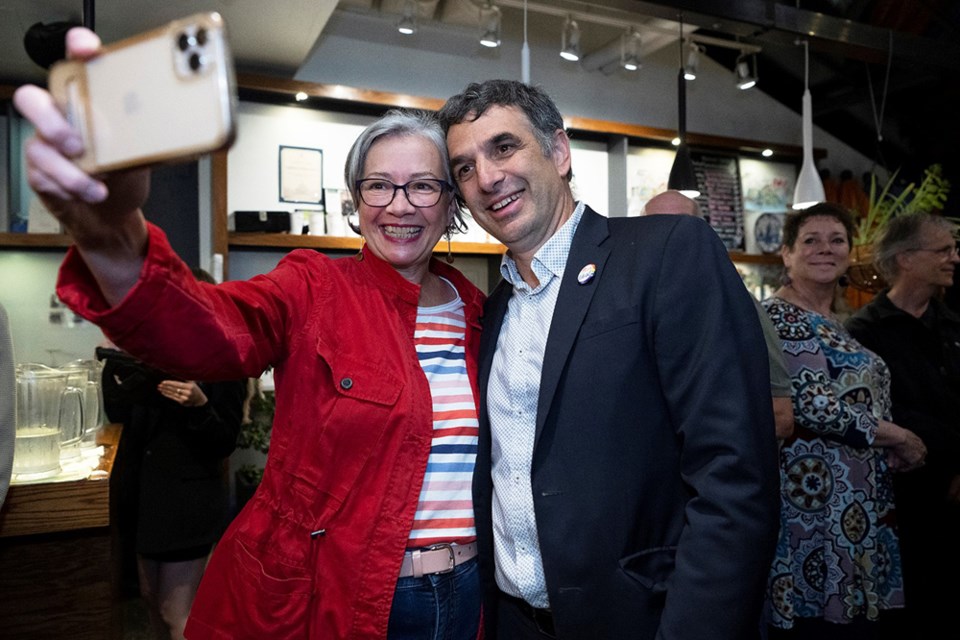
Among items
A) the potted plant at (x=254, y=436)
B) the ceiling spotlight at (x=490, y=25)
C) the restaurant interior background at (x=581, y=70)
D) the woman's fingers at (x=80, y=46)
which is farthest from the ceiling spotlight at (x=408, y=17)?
the woman's fingers at (x=80, y=46)

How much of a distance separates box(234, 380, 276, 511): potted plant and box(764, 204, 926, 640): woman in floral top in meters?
2.43

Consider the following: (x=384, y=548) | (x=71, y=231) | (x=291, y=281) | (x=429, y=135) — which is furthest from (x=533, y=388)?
(x=71, y=231)

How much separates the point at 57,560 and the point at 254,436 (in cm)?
166

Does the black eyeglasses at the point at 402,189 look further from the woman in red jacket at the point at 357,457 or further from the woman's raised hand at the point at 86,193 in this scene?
the woman's raised hand at the point at 86,193

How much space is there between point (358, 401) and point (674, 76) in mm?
4607

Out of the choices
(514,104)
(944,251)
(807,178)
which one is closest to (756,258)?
(807,178)

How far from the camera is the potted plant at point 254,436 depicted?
3487 mm

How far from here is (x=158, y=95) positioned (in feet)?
1.82

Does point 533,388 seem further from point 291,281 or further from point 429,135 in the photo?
point 429,135

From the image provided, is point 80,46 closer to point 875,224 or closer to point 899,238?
point 899,238

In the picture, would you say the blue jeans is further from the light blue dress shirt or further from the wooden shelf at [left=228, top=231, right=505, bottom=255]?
the wooden shelf at [left=228, top=231, right=505, bottom=255]

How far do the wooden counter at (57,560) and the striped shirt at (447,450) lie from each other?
1012mm

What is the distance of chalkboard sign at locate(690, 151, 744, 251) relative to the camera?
495 cm

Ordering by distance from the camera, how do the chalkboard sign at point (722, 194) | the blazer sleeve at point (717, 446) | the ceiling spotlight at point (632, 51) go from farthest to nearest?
1. the chalkboard sign at point (722, 194)
2. the ceiling spotlight at point (632, 51)
3. the blazer sleeve at point (717, 446)
